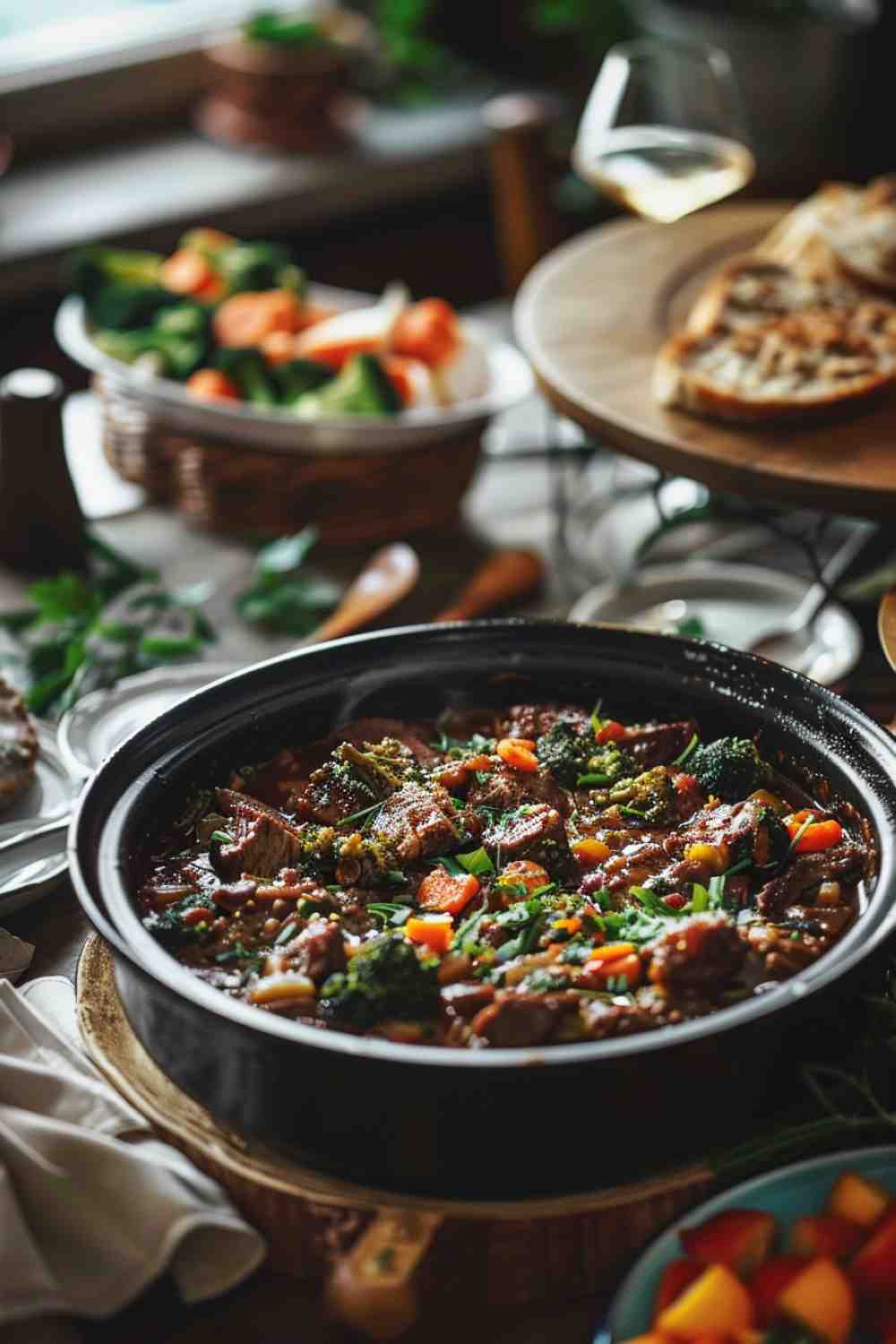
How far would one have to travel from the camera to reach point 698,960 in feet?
5.95

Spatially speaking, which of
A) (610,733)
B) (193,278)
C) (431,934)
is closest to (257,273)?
(193,278)

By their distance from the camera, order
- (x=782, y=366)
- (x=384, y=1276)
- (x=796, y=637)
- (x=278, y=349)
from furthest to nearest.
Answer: (x=278, y=349), (x=796, y=637), (x=782, y=366), (x=384, y=1276)

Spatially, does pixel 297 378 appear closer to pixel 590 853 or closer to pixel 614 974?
pixel 590 853

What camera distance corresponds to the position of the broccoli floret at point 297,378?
3.62m

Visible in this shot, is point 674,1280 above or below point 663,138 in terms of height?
below

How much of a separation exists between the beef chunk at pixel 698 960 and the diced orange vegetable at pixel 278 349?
2.20m

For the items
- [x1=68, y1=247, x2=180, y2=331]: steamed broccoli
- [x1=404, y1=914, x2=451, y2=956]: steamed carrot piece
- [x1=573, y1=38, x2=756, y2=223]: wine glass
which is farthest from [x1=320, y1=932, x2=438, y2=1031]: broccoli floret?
[x1=68, y1=247, x2=180, y2=331]: steamed broccoli

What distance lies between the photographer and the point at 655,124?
3.52 metres

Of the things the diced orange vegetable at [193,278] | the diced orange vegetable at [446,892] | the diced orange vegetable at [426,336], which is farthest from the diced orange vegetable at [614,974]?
the diced orange vegetable at [193,278]

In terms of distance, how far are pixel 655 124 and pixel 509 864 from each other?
210 centimetres

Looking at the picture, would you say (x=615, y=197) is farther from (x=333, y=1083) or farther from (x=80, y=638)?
(x=333, y=1083)

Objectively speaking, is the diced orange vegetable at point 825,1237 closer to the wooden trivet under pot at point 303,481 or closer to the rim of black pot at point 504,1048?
the rim of black pot at point 504,1048

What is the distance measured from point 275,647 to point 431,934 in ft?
4.71

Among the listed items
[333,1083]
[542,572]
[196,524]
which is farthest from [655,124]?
[333,1083]
